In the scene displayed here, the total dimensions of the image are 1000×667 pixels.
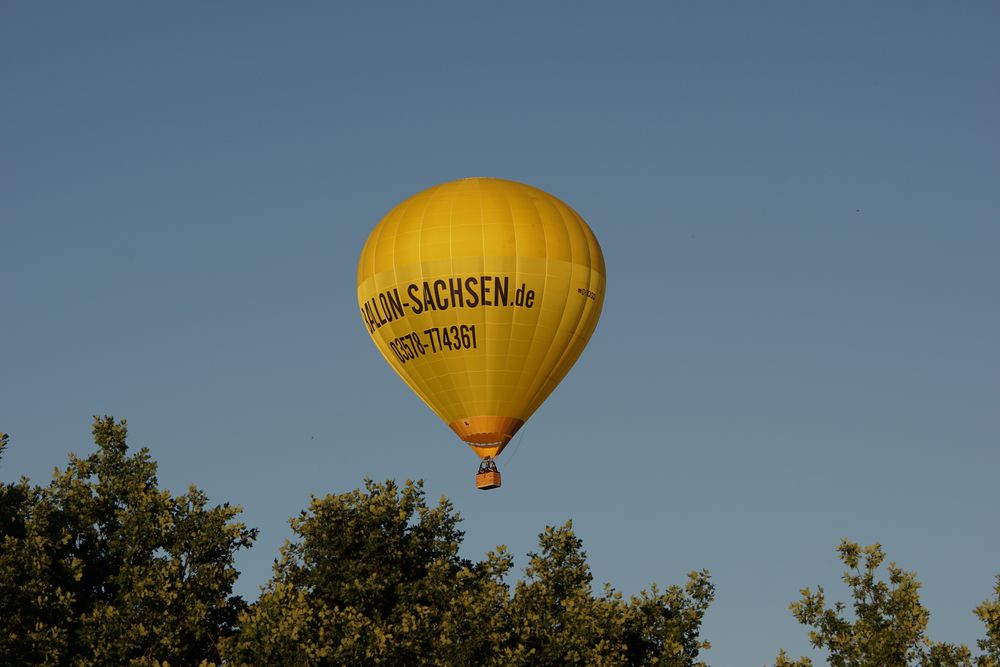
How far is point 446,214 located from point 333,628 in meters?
23.6

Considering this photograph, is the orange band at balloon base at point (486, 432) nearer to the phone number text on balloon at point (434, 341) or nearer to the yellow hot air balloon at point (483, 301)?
the yellow hot air balloon at point (483, 301)

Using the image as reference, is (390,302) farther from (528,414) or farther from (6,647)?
(6,647)

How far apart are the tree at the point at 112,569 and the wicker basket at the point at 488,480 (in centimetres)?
1605

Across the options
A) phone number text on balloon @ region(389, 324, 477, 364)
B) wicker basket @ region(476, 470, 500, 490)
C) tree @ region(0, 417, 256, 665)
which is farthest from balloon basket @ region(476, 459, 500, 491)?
tree @ region(0, 417, 256, 665)

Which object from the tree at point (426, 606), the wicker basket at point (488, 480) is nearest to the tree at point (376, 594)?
the tree at point (426, 606)

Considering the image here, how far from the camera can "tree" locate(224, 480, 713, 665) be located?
6031 centimetres

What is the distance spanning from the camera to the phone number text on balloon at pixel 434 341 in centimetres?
7838

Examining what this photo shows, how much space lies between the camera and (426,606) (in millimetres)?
64875

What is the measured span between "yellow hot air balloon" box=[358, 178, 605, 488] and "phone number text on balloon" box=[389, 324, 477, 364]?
4cm

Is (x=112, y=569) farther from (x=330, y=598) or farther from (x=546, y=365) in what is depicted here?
(x=546, y=365)

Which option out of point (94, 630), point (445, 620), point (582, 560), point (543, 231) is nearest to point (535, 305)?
point (543, 231)

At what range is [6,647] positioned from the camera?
6009 centimetres

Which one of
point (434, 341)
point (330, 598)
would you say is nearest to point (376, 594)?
point (330, 598)

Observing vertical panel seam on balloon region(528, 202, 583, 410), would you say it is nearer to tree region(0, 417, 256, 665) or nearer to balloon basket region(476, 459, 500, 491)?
balloon basket region(476, 459, 500, 491)
